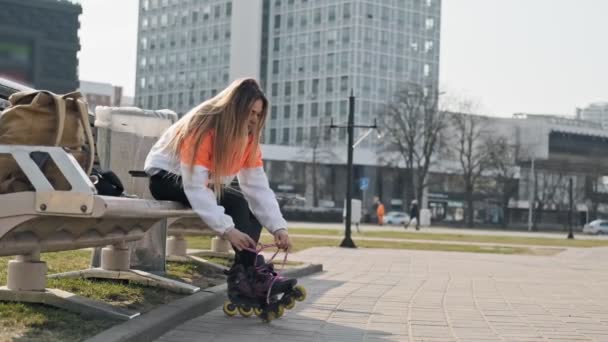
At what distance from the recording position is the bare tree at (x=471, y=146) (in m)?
77.8

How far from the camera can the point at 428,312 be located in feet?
23.5

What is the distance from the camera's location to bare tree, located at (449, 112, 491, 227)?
77750 mm

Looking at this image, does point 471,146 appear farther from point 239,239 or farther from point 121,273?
point 239,239

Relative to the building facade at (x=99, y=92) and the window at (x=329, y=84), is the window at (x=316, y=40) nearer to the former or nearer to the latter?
the window at (x=329, y=84)

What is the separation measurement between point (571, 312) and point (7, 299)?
189 inches

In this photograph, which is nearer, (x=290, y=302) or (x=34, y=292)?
(x=34, y=292)

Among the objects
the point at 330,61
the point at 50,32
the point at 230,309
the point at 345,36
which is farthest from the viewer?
the point at 330,61

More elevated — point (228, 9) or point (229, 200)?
point (228, 9)

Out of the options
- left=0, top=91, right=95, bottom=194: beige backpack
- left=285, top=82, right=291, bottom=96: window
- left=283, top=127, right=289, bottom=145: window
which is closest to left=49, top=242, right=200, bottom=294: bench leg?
left=0, top=91, right=95, bottom=194: beige backpack

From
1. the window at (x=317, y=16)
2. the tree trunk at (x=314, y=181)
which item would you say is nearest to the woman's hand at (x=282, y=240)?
the tree trunk at (x=314, y=181)

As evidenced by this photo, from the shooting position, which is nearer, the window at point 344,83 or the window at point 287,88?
the window at point 344,83

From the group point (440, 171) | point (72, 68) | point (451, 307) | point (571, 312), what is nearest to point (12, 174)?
point (451, 307)

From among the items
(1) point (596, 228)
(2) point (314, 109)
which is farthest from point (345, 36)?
(1) point (596, 228)

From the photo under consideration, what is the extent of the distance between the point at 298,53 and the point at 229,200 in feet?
339
